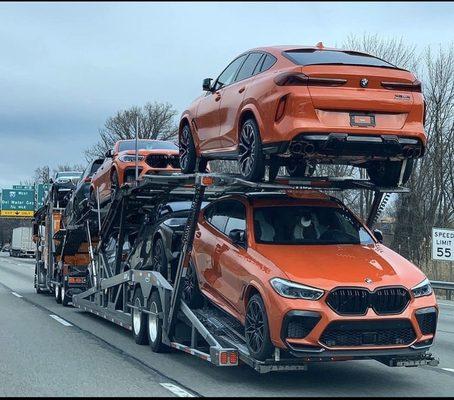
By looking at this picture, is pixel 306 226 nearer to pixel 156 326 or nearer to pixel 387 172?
pixel 387 172

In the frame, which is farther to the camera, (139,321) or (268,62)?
(139,321)

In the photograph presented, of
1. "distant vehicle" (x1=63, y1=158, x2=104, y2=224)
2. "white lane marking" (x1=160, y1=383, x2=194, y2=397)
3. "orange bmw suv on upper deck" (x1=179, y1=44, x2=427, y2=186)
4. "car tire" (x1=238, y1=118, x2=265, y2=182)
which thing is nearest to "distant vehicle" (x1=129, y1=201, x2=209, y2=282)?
"car tire" (x1=238, y1=118, x2=265, y2=182)

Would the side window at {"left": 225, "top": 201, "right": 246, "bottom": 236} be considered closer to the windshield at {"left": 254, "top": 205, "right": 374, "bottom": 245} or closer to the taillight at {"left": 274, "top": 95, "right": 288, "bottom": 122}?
the windshield at {"left": 254, "top": 205, "right": 374, "bottom": 245}

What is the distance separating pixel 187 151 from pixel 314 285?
4.30 m

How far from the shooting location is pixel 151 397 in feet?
25.1

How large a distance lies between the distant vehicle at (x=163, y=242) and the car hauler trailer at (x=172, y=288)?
0.18 metres

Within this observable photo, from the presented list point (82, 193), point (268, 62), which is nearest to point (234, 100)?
point (268, 62)

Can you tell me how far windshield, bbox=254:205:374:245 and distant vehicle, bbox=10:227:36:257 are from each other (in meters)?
66.3

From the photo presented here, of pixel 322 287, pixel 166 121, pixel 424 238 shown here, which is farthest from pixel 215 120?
pixel 166 121

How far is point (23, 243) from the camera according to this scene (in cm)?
7538

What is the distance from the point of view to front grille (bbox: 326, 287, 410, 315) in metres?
7.54

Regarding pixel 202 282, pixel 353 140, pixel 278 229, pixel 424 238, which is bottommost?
pixel 424 238

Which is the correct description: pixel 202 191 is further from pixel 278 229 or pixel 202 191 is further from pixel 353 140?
pixel 353 140

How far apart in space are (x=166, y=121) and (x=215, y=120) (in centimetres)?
5421
